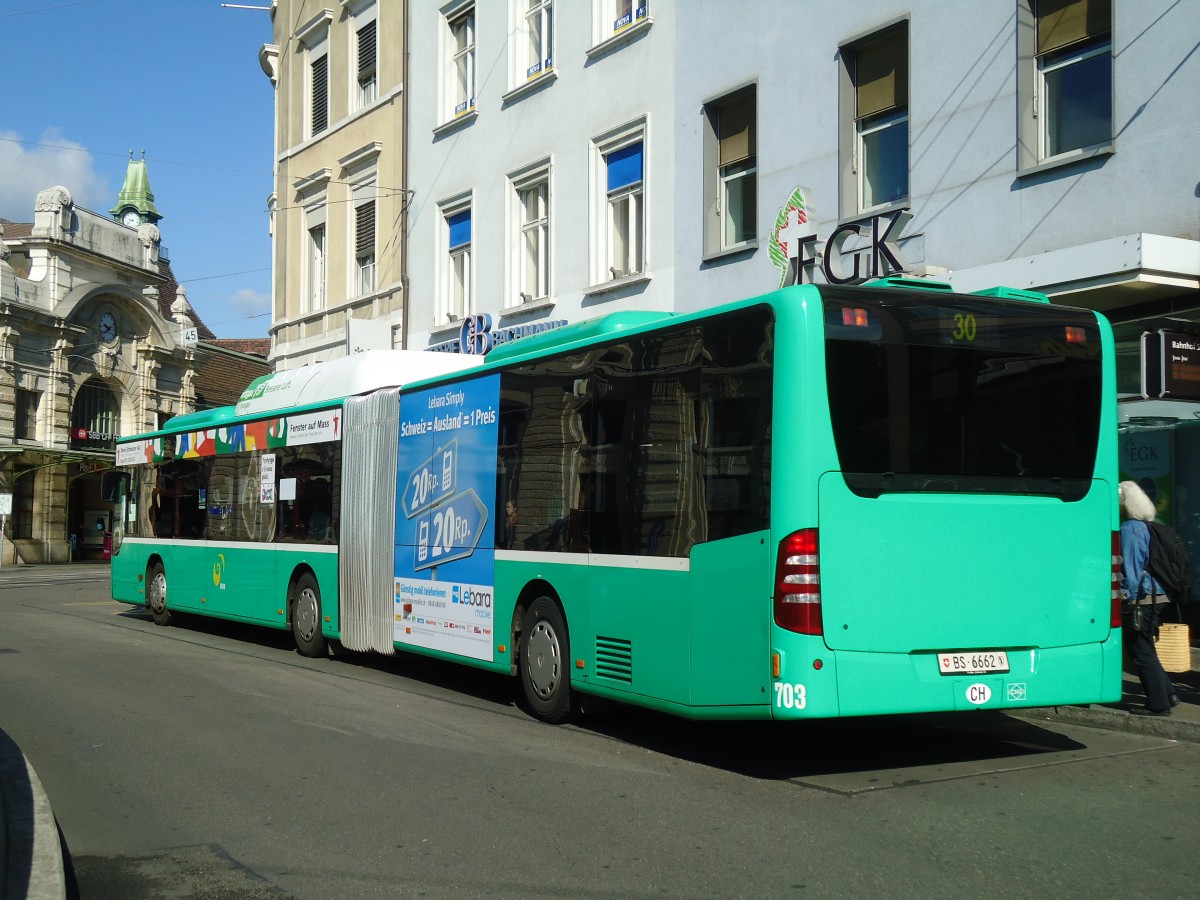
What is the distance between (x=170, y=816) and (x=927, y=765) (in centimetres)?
445

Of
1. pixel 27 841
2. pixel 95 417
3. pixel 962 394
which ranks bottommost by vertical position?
pixel 27 841

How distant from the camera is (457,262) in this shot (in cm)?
2397

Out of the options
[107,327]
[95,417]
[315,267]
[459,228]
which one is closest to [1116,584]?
[459,228]

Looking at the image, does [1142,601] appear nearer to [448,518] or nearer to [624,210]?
[448,518]

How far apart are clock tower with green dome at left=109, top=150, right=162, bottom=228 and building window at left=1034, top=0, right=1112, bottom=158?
92647mm

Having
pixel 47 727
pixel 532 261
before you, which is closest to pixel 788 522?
pixel 47 727

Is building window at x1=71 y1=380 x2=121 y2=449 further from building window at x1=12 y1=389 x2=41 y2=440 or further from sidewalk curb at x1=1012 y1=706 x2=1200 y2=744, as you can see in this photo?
sidewalk curb at x1=1012 y1=706 x2=1200 y2=744

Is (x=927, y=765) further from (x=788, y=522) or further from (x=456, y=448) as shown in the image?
(x=456, y=448)

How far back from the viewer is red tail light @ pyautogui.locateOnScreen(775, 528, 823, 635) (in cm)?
721

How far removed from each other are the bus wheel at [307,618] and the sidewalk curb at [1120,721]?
25.5 ft

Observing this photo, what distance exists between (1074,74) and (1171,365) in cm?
420

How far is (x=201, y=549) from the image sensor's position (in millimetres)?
17766

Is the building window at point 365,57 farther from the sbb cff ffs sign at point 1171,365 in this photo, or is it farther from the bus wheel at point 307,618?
the sbb cff ffs sign at point 1171,365

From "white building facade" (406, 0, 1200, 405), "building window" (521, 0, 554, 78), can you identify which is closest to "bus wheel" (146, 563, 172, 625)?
"white building facade" (406, 0, 1200, 405)
